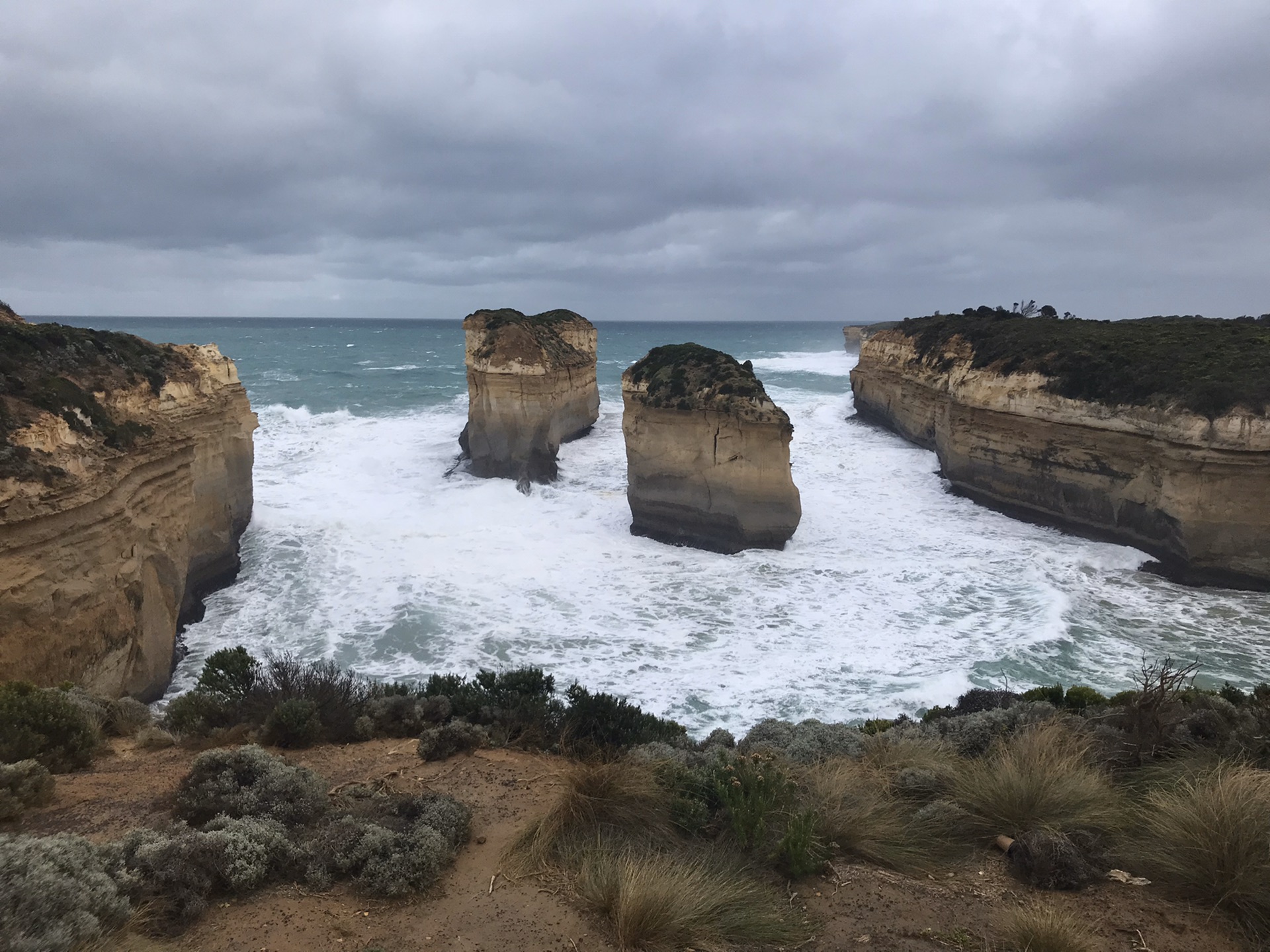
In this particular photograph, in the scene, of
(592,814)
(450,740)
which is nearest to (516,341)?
(450,740)

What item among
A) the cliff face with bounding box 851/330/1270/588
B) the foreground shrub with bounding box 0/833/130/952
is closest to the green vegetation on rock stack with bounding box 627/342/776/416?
the cliff face with bounding box 851/330/1270/588

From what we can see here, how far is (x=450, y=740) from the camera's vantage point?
607 centimetres

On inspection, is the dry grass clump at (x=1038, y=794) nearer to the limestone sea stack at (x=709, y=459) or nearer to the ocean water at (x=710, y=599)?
the ocean water at (x=710, y=599)

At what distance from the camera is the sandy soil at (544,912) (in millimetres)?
3510

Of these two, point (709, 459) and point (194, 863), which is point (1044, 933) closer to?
point (194, 863)

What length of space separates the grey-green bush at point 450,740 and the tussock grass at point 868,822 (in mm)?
2868

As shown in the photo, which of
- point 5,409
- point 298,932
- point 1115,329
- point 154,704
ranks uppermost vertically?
point 1115,329

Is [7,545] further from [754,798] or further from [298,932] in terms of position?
[754,798]

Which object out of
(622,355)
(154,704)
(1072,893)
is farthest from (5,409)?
(622,355)

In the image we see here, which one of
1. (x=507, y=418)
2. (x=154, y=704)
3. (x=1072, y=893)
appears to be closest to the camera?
(x=1072, y=893)

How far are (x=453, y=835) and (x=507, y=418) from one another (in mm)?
19805

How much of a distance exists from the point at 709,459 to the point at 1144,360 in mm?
11175

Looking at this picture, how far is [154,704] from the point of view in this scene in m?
9.91

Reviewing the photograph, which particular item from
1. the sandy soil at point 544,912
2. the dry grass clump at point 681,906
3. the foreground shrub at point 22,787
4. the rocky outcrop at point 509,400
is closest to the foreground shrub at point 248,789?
the sandy soil at point 544,912
